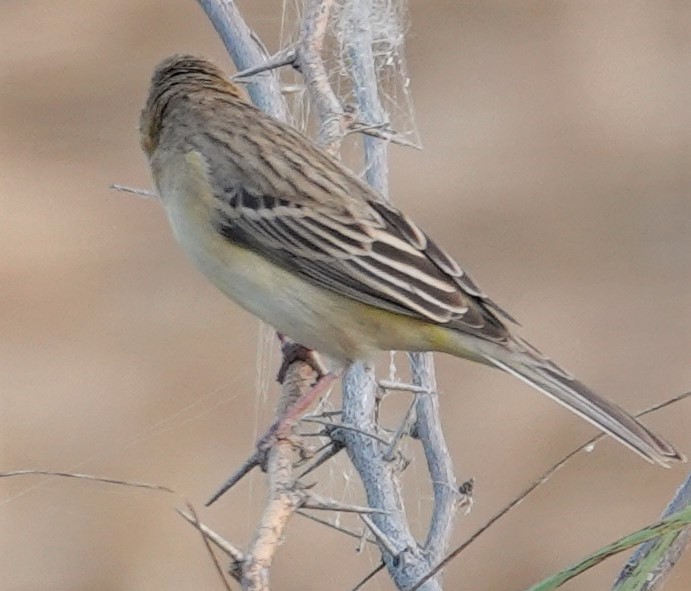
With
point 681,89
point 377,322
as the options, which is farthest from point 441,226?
point 377,322

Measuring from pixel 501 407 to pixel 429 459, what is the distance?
302 centimetres

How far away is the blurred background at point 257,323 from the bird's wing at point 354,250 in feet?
8.22

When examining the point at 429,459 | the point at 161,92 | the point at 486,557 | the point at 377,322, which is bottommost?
the point at 486,557

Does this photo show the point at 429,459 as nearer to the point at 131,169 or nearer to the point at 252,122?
the point at 252,122

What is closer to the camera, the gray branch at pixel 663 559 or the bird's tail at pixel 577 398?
the gray branch at pixel 663 559

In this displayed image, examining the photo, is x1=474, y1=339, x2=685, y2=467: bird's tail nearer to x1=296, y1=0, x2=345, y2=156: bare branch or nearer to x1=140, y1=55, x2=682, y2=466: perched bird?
x1=140, y1=55, x2=682, y2=466: perched bird

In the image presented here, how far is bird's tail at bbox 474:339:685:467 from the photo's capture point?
89.0 inches

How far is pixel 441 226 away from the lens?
17.4 ft

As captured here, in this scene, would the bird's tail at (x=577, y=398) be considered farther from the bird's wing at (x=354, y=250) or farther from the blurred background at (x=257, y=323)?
the blurred background at (x=257, y=323)

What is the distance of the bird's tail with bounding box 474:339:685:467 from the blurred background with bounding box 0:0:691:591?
2716 mm

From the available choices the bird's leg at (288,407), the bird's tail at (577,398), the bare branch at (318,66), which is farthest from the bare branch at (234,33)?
the bird's tail at (577,398)

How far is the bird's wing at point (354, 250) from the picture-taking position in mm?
2629

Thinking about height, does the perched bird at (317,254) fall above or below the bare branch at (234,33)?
below

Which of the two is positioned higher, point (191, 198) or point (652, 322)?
point (191, 198)
